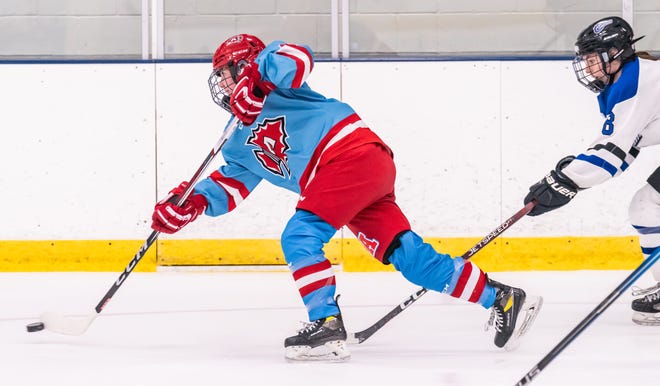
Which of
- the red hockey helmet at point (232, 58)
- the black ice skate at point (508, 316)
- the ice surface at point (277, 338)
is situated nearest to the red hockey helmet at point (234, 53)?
the red hockey helmet at point (232, 58)

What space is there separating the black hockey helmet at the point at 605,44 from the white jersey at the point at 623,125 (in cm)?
5

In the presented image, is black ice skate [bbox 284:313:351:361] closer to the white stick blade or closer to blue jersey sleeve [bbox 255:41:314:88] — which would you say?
blue jersey sleeve [bbox 255:41:314:88]

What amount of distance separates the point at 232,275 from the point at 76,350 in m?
1.82

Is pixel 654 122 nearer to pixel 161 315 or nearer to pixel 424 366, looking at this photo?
pixel 424 366

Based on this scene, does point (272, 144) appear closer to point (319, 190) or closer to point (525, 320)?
point (319, 190)

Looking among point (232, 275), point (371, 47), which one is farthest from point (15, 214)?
point (371, 47)

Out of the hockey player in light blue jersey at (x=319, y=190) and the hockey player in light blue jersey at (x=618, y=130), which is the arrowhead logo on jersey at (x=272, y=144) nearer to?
the hockey player in light blue jersey at (x=319, y=190)

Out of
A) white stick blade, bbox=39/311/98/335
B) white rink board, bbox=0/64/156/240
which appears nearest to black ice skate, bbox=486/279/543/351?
white stick blade, bbox=39/311/98/335

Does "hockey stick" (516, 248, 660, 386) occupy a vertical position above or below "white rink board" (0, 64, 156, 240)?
below

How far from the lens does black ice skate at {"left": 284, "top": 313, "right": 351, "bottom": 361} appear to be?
8.41 ft

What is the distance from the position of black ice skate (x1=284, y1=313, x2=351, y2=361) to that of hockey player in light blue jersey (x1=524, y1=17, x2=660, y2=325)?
0.70m

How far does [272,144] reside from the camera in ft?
9.20

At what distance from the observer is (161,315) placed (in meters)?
3.47

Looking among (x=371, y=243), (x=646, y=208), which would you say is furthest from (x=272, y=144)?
(x=646, y=208)
